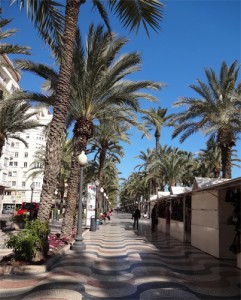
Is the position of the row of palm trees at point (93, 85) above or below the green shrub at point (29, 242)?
above

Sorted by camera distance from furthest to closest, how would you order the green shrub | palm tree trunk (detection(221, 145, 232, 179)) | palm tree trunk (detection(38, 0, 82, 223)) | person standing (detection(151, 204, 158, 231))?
person standing (detection(151, 204, 158, 231)) < palm tree trunk (detection(221, 145, 232, 179)) < palm tree trunk (detection(38, 0, 82, 223)) < the green shrub

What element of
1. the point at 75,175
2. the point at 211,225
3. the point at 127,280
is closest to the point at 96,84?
the point at 75,175

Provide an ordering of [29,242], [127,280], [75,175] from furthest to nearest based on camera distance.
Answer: [75,175] → [29,242] → [127,280]

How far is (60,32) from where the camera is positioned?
10461mm

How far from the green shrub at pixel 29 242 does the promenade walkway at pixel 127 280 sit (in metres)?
0.65

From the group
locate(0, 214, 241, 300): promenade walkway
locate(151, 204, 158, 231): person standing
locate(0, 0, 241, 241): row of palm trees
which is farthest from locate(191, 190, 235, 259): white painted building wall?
locate(151, 204, 158, 231): person standing

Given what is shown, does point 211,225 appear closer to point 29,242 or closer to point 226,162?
point 29,242

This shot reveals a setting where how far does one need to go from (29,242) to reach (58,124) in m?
3.85

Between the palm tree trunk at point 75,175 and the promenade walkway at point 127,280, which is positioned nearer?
the promenade walkway at point 127,280

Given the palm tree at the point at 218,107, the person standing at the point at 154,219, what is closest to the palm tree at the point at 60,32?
the palm tree at the point at 218,107

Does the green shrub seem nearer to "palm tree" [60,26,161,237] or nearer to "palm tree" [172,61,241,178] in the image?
"palm tree" [60,26,161,237]

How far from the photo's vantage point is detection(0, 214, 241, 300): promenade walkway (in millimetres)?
6593

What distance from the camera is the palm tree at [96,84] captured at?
15.4 metres

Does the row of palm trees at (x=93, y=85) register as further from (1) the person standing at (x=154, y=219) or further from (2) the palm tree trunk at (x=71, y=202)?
(1) the person standing at (x=154, y=219)
